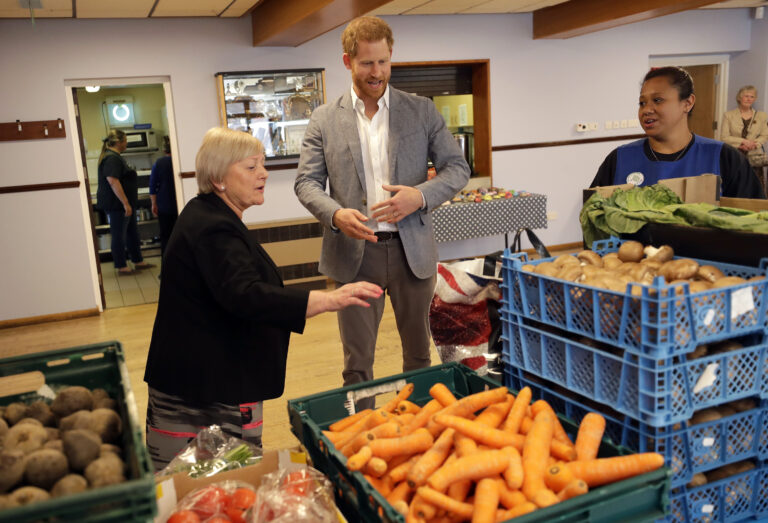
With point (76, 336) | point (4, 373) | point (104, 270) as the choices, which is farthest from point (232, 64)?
point (4, 373)

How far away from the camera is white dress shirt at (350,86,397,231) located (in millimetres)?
2605

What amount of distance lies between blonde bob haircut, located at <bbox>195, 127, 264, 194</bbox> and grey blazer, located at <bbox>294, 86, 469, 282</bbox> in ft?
1.77

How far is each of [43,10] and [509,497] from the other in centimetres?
556

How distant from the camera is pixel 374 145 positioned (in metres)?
2.61

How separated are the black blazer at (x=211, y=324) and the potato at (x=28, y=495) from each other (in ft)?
2.75

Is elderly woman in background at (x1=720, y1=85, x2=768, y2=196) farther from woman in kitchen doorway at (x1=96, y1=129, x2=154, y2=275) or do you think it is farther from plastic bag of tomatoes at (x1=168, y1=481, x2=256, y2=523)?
plastic bag of tomatoes at (x1=168, y1=481, x2=256, y2=523)

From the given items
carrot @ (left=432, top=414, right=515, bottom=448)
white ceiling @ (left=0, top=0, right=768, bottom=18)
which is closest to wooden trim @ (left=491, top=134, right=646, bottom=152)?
white ceiling @ (left=0, top=0, right=768, bottom=18)

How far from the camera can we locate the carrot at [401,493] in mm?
1317

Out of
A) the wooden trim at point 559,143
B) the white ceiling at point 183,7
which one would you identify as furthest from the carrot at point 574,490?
the wooden trim at point 559,143

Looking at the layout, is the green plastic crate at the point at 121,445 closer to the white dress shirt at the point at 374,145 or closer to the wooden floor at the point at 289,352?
the white dress shirt at the point at 374,145

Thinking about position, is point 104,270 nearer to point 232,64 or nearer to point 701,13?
point 232,64

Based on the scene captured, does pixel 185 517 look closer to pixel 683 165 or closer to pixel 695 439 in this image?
pixel 695 439

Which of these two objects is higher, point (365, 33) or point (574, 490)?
point (365, 33)

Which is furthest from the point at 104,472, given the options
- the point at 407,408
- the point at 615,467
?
the point at 615,467
